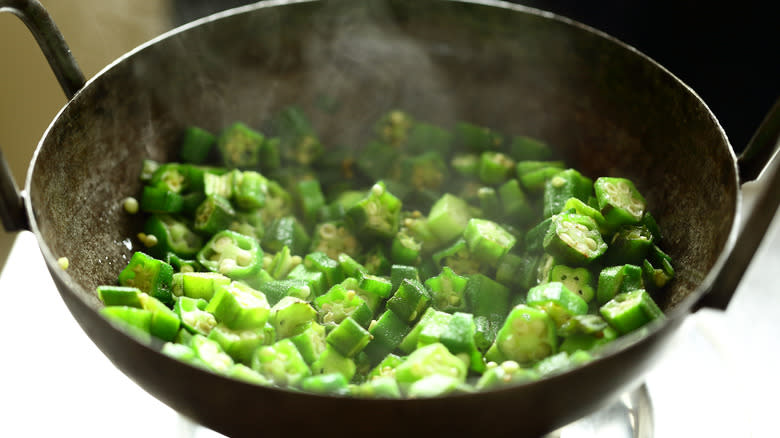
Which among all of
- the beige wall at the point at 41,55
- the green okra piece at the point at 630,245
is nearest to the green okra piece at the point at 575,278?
the green okra piece at the point at 630,245

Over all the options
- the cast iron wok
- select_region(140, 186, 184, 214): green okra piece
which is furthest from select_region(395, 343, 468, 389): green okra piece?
select_region(140, 186, 184, 214): green okra piece

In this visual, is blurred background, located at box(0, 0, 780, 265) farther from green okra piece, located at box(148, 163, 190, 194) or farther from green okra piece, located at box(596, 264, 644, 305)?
green okra piece, located at box(596, 264, 644, 305)

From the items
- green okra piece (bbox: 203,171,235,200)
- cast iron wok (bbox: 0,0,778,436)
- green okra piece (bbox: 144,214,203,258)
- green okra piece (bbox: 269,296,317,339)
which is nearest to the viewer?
cast iron wok (bbox: 0,0,778,436)

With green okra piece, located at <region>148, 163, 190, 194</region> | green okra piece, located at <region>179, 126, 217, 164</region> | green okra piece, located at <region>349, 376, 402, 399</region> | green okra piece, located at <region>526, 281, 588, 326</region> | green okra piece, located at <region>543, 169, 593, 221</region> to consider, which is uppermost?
green okra piece, located at <region>179, 126, 217, 164</region>

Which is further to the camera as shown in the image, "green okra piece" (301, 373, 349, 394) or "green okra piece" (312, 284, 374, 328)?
"green okra piece" (312, 284, 374, 328)

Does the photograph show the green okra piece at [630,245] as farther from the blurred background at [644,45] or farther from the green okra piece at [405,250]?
the blurred background at [644,45]

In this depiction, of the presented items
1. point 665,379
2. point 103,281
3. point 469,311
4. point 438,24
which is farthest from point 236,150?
point 665,379

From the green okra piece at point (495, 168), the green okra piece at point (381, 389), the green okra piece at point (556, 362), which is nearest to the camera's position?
the green okra piece at point (381, 389)

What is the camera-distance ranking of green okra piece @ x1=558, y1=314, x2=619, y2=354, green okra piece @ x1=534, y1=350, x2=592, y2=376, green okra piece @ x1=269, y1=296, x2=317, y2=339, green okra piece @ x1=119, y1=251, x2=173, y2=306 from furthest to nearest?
1. green okra piece @ x1=119, y1=251, x2=173, y2=306
2. green okra piece @ x1=269, y1=296, x2=317, y2=339
3. green okra piece @ x1=558, y1=314, x2=619, y2=354
4. green okra piece @ x1=534, y1=350, x2=592, y2=376
